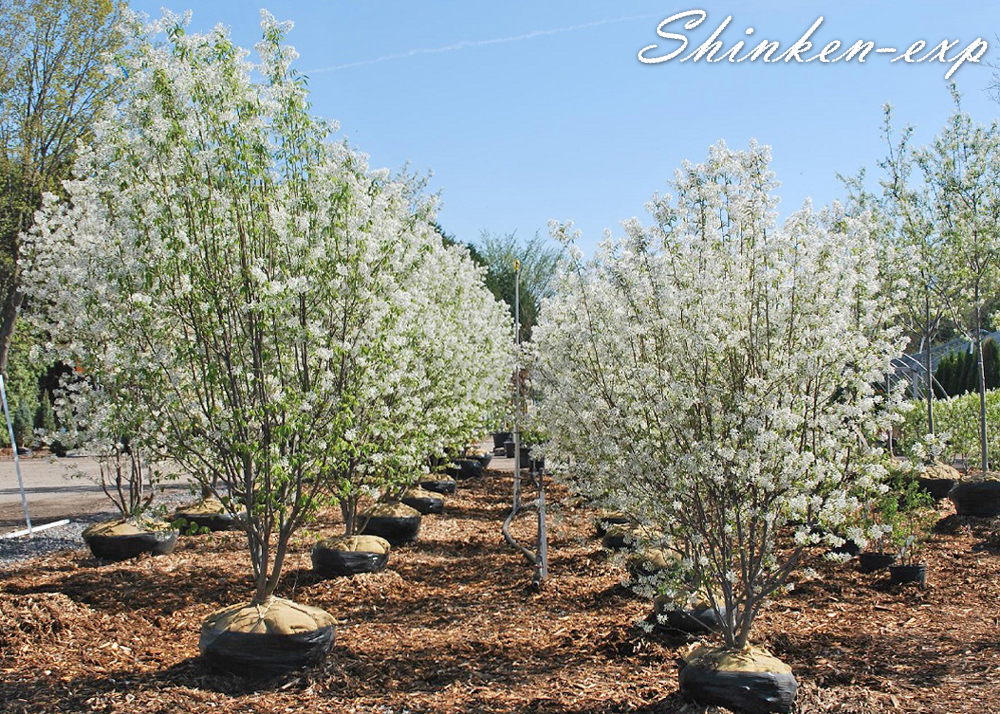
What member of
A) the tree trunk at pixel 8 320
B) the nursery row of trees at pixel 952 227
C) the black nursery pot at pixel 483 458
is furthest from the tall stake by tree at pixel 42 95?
the nursery row of trees at pixel 952 227

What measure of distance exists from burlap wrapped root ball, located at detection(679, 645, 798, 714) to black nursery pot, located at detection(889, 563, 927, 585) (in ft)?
11.3

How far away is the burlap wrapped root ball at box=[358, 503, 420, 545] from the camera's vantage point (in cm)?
918

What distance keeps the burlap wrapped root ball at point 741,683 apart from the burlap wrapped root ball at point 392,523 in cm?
514

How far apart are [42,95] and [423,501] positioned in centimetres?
1847

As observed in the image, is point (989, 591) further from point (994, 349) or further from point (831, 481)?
point (994, 349)

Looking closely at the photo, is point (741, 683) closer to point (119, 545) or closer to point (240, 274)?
point (240, 274)

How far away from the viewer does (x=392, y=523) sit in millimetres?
9219

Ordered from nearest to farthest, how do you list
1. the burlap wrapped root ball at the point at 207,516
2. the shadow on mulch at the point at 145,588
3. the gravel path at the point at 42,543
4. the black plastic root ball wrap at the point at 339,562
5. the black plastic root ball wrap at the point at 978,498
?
the shadow on mulch at the point at 145,588 → the black plastic root ball wrap at the point at 339,562 → the gravel path at the point at 42,543 → the burlap wrapped root ball at the point at 207,516 → the black plastic root ball wrap at the point at 978,498

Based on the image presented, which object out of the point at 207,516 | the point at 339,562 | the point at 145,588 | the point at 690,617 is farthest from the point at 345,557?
the point at 690,617

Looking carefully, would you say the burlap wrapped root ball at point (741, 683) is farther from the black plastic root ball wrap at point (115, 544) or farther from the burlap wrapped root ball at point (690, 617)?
the black plastic root ball wrap at point (115, 544)

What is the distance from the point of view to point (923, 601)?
6.95 meters

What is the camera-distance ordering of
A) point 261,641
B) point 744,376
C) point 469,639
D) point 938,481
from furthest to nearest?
point 938,481
point 469,639
point 261,641
point 744,376

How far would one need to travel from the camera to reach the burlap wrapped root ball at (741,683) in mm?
4297

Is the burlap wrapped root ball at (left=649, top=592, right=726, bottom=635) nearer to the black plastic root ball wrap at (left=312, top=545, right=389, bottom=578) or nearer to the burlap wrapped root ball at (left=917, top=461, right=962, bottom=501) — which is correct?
the black plastic root ball wrap at (left=312, top=545, right=389, bottom=578)
